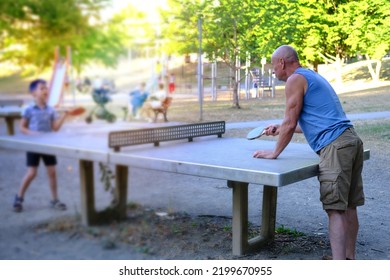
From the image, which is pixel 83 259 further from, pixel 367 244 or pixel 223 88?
pixel 367 244

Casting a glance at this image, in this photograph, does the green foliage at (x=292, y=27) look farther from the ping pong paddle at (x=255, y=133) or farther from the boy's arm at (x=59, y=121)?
the boy's arm at (x=59, y=121)

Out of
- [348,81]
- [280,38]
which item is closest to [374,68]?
[348,81]

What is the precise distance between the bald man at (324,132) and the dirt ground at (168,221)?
0.50 m

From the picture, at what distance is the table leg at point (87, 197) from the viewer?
2342mm

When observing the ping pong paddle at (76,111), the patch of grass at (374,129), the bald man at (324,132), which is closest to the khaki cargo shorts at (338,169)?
the bald man at (324,132)

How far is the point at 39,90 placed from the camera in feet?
7.06

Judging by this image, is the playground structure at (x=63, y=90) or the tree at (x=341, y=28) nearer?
the playground structure at (x=63, y=90)

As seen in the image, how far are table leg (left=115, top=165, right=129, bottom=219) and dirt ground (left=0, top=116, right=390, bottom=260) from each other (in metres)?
0.03

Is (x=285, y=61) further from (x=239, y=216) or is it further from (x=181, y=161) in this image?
(x=239, y=216)

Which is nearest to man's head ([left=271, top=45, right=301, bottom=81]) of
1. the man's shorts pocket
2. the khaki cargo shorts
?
the khaki cargo shorts

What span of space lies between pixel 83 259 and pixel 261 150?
2.98 feet

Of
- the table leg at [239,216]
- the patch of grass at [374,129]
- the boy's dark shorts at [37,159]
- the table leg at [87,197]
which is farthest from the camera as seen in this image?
the patch of grass at [374,129]

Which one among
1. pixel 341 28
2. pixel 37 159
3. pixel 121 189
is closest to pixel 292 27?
pixel 341 28

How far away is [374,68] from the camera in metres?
3.25
